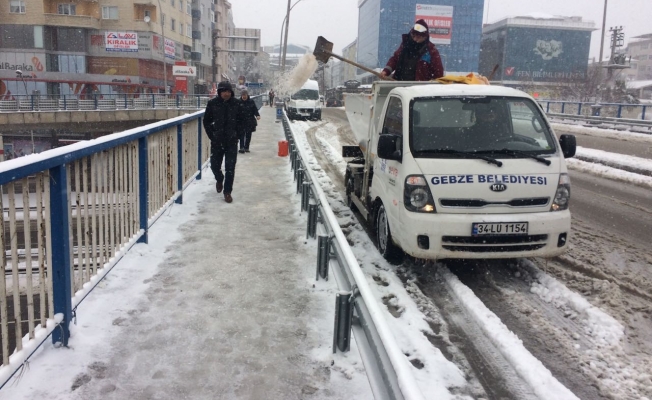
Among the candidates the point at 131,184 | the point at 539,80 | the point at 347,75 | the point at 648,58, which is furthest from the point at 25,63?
the point at 648,58

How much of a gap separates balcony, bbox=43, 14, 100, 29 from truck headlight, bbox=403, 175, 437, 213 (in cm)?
5858

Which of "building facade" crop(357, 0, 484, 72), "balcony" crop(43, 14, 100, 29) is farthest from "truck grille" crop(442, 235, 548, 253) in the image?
"building facade" crop(357, 0, 484, 72)

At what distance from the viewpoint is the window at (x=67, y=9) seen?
56375 millimetres

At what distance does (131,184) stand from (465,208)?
10.8 feet

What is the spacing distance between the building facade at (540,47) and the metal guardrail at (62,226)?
Answer: 11001 centimetres

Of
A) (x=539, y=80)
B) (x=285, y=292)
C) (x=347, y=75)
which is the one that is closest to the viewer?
(x=285, y=292)

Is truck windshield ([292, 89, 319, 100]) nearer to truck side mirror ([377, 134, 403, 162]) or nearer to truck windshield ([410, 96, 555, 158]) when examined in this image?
truck windshield ([410, 96, 555, 158])

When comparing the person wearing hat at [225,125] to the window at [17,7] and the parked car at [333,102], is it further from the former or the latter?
the window at [17,7]

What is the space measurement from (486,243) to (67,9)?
6257 cm

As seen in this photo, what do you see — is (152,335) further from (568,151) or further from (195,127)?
(195,127)

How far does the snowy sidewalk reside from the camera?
10.4 ft

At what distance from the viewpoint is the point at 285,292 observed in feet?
15.4

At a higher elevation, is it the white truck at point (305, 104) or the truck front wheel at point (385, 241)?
the white truck at point (305, 104)

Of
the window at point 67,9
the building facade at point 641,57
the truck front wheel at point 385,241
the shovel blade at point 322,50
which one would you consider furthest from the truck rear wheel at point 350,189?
the building facade at point 641,57
